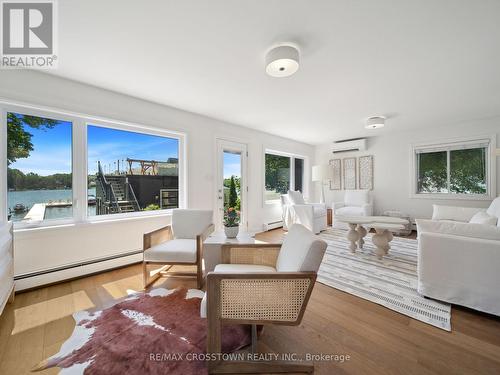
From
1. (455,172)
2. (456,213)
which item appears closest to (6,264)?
(456,213)

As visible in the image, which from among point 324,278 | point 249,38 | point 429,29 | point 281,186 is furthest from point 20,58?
point 281,186

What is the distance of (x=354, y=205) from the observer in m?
5.27

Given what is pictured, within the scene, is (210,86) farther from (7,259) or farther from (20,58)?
(7,259)

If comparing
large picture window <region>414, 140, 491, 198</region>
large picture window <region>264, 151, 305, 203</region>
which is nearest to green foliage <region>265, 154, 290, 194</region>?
large picture window <region>264, 151, 305, 203</region>

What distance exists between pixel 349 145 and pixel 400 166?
4.26ft

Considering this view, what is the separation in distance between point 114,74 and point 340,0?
230 cm

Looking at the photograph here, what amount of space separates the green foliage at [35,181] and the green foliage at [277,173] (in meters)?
3.80

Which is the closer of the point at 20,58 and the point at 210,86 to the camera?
the point at 20,58

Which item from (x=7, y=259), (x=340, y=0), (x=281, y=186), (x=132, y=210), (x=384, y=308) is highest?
(x=340, y=0)

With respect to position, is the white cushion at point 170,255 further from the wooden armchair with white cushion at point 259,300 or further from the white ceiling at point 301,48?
the white ceiling at point 301,48

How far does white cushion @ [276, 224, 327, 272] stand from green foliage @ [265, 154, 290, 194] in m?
3.68

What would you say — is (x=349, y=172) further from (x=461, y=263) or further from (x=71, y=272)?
(x=71, y=272)

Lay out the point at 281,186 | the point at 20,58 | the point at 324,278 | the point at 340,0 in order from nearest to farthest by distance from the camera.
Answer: the point at 340,0
the point at 20,58
the point at 324,278
the point at 281,186

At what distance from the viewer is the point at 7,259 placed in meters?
1.76
